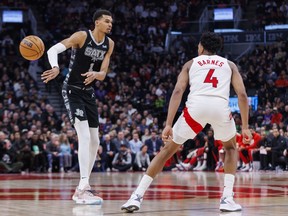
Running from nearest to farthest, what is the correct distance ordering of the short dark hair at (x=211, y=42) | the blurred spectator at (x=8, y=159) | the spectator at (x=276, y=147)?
the short dark hair at (x=211, y=42) → the blurred spectator at (x=8, y=159) → the spectator at (x=276, y=147)

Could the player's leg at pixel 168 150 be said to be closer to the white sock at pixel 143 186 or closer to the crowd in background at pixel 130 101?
the white sock at pixel 143 186

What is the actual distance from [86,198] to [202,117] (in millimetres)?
1831

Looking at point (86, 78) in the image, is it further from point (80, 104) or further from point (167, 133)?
point (167, 133)

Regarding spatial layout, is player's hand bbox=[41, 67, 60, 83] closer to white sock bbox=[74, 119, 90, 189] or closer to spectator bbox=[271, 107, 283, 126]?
white sock bbox=[74, 119, 90, 189]

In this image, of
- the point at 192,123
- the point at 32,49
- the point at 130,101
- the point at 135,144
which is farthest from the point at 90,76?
the point at 130,101

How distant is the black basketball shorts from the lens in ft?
29.0

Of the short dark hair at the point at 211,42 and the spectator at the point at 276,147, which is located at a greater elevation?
the short dark hair at the point at 211,42

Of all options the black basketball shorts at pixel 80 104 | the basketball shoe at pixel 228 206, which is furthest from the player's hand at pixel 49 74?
the basketball shoe at pixel 228 206

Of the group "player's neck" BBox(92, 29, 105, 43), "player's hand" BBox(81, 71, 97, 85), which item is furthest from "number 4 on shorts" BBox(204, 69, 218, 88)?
"player's neck" BBox(92, 29, 105, 43)

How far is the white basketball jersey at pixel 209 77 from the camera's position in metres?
7.56

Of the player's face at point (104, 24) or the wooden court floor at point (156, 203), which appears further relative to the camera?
the player's face at point (104, 24)

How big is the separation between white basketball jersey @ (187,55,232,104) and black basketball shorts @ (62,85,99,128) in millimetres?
1792

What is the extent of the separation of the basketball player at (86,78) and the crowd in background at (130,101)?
9.84 m

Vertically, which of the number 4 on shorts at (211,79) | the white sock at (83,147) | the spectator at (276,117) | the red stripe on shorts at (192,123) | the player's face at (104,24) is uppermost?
the player's face at (104,24)
